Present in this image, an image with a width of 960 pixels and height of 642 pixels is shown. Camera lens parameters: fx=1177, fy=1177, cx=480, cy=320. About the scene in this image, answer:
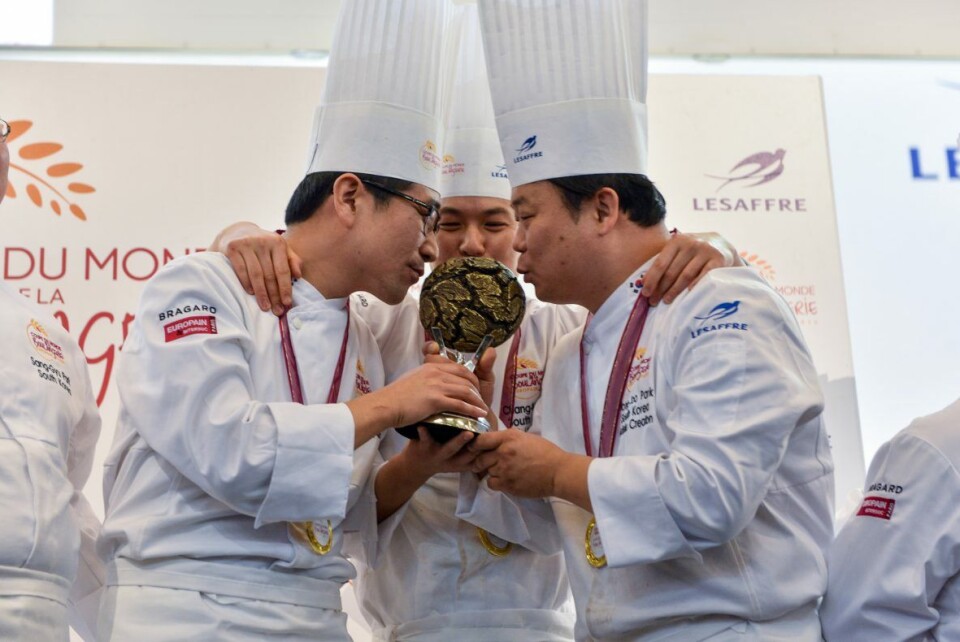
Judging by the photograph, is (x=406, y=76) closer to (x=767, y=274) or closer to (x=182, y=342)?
(x=182, y=342)

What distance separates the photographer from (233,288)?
2.20 metres

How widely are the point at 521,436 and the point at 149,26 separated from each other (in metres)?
2.74

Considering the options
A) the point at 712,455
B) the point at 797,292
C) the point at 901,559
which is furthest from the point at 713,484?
the point at 797,292

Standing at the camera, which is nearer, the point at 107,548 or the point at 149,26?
the point at 107,548

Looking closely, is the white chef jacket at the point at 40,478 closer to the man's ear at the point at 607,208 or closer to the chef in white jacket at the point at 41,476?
the chef in white jacket at the point at 41,476

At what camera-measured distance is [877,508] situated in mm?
2059

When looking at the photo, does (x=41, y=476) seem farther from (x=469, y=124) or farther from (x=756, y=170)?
(x=756, y=170)

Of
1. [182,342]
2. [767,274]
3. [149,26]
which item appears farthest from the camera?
[149,26]

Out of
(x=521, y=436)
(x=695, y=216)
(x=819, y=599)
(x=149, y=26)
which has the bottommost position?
(x=819, y=599)

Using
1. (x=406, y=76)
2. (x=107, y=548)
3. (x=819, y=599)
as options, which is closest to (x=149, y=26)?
(x=406, y=76)

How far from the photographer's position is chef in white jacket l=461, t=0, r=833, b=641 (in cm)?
188

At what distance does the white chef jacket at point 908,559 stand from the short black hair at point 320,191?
1.13m

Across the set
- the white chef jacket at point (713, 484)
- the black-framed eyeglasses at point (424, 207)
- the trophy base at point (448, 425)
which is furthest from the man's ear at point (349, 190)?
the white chef jacket at point (713, 484)

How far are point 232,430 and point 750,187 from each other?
2.48m
